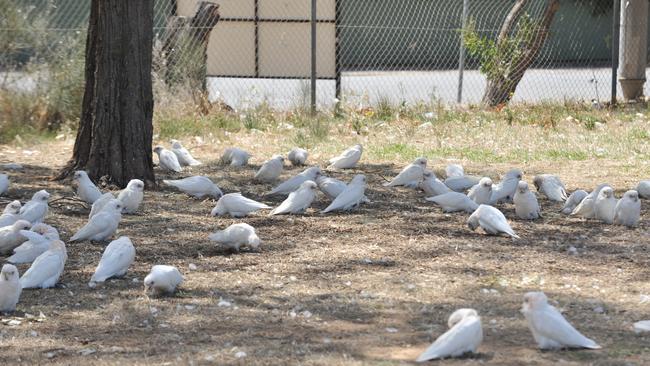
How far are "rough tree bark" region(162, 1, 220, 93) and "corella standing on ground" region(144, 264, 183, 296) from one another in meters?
7.47

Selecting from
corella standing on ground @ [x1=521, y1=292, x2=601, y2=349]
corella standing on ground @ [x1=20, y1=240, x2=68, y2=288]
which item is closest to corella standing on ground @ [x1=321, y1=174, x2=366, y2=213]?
corella standing on ground @ [x1=20, y1=240, x2=68, y2=288]

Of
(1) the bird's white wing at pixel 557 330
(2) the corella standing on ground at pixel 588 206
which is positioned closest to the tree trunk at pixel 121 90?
(2) the corella standing on ground at pixel 588 206

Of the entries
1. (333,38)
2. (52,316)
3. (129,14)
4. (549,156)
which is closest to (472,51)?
(333,38)

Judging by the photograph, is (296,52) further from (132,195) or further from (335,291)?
(335,291)

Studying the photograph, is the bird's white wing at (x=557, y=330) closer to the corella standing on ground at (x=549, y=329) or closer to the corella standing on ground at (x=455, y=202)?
the corella standing on ground at (x=549, y=329)

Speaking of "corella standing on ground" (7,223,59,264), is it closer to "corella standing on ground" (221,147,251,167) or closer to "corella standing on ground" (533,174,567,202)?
"corella standing on ground" (221,147,251,167)

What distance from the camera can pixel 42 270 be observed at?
591cm

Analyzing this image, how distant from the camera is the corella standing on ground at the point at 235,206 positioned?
7.84 meters

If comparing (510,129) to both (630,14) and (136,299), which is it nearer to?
(630,14)

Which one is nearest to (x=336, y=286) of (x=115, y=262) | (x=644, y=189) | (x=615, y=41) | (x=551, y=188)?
(x=115, y=262)

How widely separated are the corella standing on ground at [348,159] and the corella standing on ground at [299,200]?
1.93m

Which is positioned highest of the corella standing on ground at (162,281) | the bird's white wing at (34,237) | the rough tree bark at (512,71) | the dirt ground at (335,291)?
the rough tree bark at (512,71)

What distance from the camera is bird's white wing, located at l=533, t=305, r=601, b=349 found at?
4.63 meters

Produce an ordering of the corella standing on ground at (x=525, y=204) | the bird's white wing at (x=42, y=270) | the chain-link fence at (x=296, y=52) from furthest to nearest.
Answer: the chain-link fence at (x=296, y=52) → the corella standing on ground at (x=525, y=204) → the bird's white wing at (x=42, y=270)
